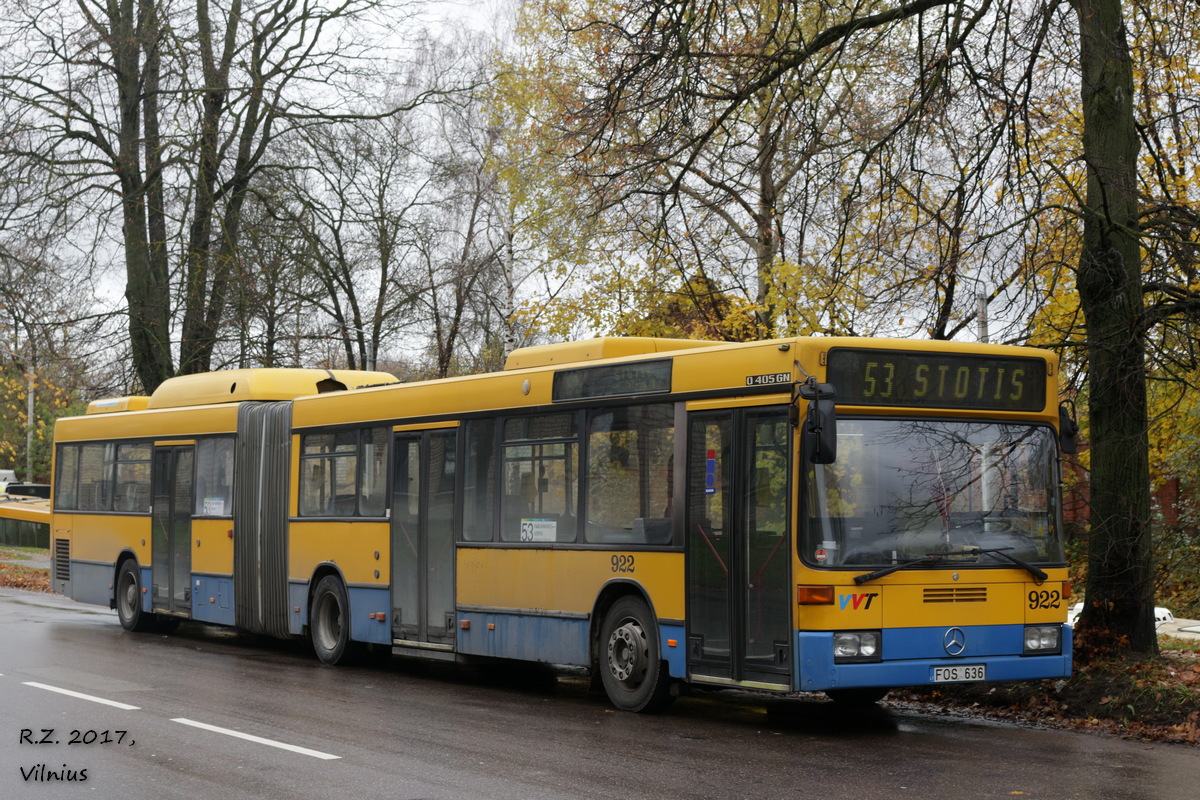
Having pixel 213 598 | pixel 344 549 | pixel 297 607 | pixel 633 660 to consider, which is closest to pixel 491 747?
pixel 633 660

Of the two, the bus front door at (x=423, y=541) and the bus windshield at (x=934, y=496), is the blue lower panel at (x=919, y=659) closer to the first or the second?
the bus windshield at (x=934, y=496)

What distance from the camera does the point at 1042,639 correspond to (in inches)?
431

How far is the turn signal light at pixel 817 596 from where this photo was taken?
33.3 ft

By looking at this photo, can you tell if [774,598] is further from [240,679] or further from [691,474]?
[240,679]

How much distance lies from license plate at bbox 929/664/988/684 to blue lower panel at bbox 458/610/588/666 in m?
3.25

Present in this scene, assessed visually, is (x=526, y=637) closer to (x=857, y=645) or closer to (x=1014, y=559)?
(x=857, y=645)

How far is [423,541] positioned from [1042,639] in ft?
21.6

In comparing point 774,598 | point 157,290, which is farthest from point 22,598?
point 774,598

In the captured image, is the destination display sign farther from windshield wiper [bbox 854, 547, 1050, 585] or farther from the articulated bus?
windshield wiper [bbox 854, 547, 1050, 585]


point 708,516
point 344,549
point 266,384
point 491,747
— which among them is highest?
point 266,384

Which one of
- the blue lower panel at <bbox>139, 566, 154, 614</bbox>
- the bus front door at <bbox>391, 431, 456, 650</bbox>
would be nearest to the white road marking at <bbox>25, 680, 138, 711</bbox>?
the bus front door at <bbox>391, 431, 456, 650</bbox>

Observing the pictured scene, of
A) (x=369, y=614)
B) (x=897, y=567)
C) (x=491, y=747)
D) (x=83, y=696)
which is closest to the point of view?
(x=491, y=747)

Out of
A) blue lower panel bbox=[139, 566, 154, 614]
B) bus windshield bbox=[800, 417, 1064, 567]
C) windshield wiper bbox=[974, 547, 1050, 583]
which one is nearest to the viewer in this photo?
bus windshield bbox=[800, 417, 1064, 567]

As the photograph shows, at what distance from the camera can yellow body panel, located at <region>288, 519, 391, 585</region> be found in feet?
51.5
